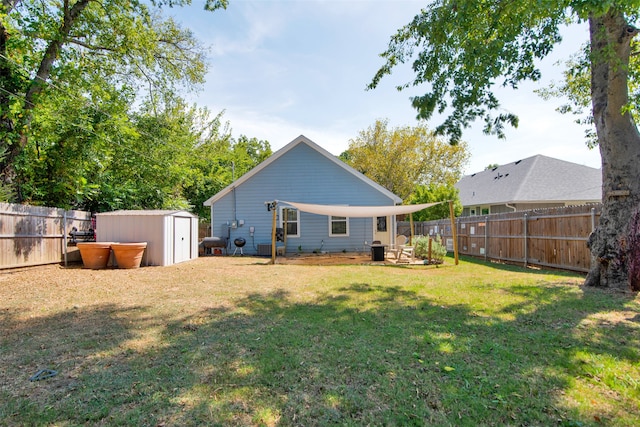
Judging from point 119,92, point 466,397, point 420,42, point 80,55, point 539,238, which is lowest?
point 466,397

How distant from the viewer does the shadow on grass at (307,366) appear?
2389 millimetres

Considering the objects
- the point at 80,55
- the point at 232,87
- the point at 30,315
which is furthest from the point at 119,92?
the point at 30,315

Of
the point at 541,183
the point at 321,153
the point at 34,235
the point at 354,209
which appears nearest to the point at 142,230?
the point at 34,235

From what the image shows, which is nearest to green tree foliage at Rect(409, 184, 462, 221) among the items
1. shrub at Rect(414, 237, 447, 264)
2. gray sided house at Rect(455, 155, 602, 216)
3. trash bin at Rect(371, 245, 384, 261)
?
gray sided house at Rect(455, 155, 602, 216)

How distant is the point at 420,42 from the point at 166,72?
36.1 ft

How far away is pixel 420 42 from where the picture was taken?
8055 millimetres

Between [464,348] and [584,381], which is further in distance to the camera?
[464,348]

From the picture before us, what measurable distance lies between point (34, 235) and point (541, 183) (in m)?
24.8

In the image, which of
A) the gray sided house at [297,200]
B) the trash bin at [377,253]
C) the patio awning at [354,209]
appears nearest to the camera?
the patio awning at [354,209]

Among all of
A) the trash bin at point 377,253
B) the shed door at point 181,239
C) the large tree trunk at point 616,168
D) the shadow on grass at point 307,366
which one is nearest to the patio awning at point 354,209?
the trash bin at point 377,253

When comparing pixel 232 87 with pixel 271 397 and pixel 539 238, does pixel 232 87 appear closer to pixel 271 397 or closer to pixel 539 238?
pixel 539 238

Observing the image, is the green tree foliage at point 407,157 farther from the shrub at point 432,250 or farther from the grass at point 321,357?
the grass at point 321,357

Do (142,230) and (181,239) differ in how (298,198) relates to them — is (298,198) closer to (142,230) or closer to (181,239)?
(181,239)

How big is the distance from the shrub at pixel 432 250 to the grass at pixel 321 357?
4833 mm
